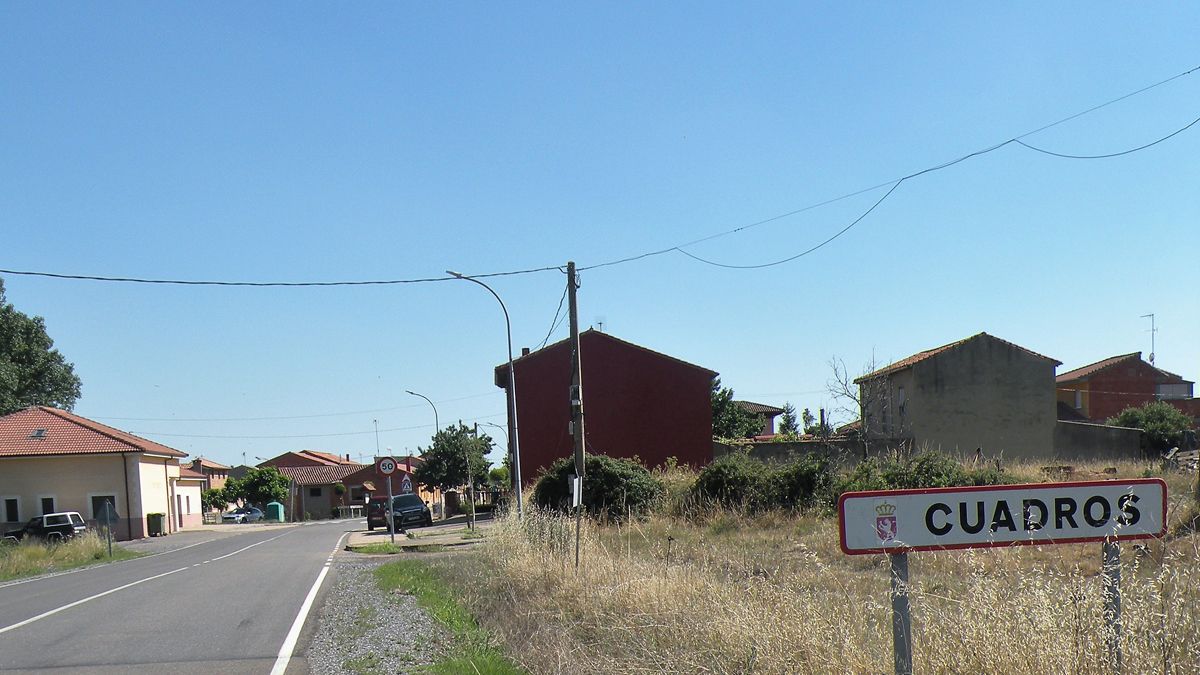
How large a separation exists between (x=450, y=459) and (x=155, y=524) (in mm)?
21193

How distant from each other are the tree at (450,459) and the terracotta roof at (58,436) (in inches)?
788

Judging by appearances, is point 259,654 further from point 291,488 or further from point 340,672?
point 291,488

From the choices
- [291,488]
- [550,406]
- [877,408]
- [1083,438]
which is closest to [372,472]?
[291,488]

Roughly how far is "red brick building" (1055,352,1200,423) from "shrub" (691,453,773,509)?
4879 centimetres

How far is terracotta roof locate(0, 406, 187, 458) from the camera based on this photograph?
48969 millimetres

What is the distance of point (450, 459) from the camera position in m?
69.9

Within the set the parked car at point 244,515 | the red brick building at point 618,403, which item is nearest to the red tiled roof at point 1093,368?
the red brick building at point 618,403

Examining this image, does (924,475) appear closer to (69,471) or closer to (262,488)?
(69,471)

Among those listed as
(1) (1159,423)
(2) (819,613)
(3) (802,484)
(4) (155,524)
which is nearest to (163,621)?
(2) (819,613)

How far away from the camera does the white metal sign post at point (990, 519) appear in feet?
15.0

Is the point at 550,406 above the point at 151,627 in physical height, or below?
above

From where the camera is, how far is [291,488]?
9400 centimetres

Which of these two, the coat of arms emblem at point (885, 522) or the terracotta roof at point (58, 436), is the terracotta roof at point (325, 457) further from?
the coat of arms emblem at point (885, 522)

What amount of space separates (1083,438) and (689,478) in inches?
949
